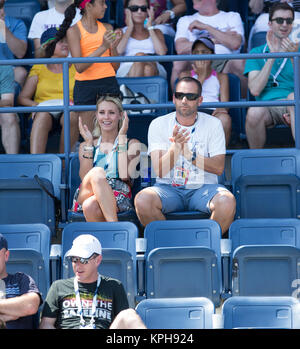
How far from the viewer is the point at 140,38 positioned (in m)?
8.00

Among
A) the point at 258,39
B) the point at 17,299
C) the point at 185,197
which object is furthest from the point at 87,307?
the point at 258,39

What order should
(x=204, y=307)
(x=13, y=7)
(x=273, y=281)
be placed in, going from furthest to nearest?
(x=13, y=7) → (x=273, y=281) → (x=204, y=307)

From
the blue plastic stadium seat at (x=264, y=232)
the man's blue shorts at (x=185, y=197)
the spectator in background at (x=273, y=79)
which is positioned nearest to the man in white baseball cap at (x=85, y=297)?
the blue plastic stadium seat at (x=264, y=232)

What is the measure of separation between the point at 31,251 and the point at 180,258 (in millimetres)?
892

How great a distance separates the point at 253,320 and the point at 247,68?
3.02 m

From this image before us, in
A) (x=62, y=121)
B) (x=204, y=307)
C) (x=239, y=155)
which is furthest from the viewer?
(x=62, y=121)

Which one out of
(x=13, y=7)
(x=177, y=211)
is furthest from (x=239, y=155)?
(x=13, y=7)

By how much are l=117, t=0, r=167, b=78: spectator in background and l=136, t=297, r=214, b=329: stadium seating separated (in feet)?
11.4

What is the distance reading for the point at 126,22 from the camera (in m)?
8.15

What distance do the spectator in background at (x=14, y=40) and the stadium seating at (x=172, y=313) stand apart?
364cm

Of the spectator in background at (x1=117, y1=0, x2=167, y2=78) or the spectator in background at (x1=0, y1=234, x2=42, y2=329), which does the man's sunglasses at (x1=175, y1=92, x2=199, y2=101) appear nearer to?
the spectator in background at (x1=117, y1=0, x2=167, y2=78)

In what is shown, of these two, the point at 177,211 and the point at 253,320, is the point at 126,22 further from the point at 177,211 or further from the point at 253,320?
the point at 253,320

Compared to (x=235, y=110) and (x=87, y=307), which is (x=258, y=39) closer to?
(x=235, y=110)

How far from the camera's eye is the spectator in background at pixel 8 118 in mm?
7160
